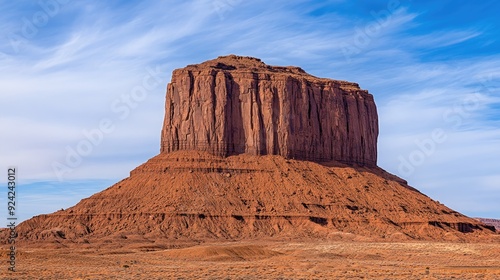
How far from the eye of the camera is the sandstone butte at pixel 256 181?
118562mm

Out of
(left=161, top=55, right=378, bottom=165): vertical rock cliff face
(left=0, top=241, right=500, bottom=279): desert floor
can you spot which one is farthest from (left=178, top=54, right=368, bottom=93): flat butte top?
(left=0, top=241, right=500, bottom=279): desert floor

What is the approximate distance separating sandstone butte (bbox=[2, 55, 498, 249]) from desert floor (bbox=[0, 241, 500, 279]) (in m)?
15.4

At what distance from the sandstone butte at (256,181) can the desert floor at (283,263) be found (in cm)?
1541

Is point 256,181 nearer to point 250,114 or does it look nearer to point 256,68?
point 250,114

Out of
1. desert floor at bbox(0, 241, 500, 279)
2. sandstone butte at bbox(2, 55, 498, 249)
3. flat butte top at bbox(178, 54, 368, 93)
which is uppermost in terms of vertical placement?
flat butte top at bbox(178, 54, 368, 93)

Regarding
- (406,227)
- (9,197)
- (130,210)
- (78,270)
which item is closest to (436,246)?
(406,227)

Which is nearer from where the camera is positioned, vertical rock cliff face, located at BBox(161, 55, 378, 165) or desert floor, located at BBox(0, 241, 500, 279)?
desert floor, located at BBox(0, 241, 500, 279)

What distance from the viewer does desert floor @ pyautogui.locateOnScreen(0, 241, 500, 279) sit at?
5469cm

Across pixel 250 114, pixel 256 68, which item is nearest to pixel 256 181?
pixel 250 114

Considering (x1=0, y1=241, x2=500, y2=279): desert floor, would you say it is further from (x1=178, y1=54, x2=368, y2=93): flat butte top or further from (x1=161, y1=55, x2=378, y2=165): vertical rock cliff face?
(x1=178, y1=54, x2=368, y2=93): flat butte top

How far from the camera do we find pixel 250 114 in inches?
5531

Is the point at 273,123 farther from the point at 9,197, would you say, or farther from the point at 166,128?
the point at 9,197

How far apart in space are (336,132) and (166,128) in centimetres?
2793

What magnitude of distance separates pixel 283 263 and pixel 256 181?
6168 centimetres
